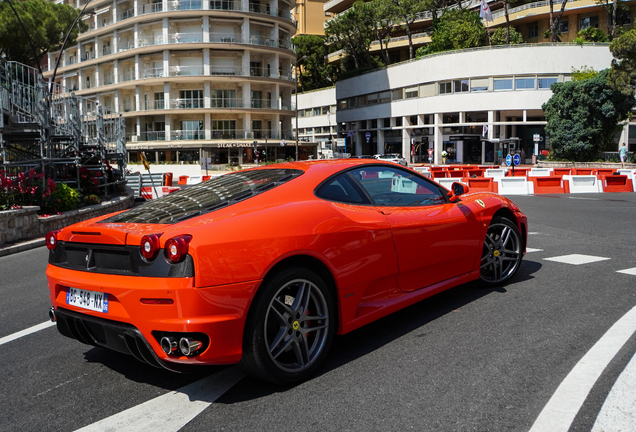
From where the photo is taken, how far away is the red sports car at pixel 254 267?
127 inches

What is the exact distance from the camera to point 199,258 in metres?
3.20

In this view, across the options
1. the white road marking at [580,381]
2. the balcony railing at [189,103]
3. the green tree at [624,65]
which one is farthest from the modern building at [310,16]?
the white road marking at [580,381]

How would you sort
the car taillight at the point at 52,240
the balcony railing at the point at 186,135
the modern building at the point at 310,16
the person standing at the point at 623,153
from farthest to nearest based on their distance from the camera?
the modern building at the point at 310,16 → the balcony railing at the point at 186,135 → the person standing at the point at 623,153 → the car taillight at the point at 52,240

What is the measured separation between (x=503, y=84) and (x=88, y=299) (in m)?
55.0

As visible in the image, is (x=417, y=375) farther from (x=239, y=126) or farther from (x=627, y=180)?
(x=239, y=126)

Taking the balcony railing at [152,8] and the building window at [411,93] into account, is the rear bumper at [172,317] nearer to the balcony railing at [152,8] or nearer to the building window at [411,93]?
the balcony railing at [152,8]

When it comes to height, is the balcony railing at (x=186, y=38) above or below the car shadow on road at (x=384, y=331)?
above

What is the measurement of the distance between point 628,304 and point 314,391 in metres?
3.32

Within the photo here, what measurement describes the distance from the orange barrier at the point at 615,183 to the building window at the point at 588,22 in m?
48.8

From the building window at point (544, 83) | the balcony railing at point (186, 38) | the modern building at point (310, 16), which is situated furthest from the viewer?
the modern building at point (310, 16)

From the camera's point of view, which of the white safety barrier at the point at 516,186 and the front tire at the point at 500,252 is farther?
the white safety barrier at the point at 516,186

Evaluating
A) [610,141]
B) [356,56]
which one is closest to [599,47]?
[610,141]

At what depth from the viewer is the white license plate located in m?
3.48

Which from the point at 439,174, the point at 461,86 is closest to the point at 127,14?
the point at 461,86
